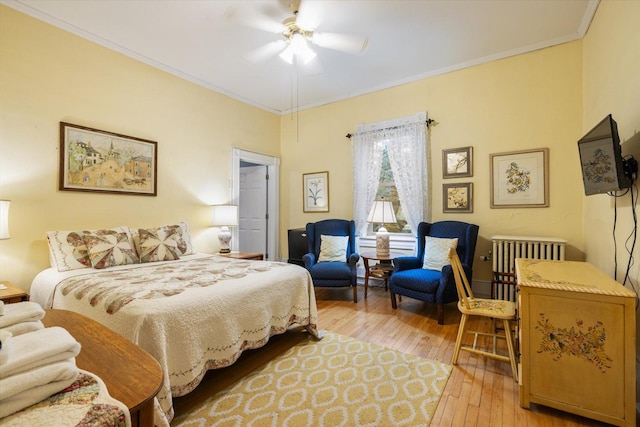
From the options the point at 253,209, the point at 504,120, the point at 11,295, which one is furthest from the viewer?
the point at 253,209

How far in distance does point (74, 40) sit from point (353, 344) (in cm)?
410

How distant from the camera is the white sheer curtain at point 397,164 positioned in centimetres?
411

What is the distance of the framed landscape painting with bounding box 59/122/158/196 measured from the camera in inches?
119

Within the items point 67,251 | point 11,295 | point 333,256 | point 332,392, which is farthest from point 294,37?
point 11,295

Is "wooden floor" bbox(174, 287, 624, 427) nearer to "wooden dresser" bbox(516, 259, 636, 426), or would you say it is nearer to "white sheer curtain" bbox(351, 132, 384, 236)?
"wooden dresser" bbox(516, 259, 636, 426)

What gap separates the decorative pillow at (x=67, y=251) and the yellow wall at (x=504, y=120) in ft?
11.2

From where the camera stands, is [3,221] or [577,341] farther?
[3,221]

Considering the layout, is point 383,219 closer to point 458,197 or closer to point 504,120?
point 458,197

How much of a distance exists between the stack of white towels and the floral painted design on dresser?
7.07 ft

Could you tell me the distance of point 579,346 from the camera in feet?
5.37

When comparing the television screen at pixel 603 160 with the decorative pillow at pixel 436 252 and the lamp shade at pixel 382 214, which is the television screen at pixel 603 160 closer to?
the decorative pillow at pixel 436 252

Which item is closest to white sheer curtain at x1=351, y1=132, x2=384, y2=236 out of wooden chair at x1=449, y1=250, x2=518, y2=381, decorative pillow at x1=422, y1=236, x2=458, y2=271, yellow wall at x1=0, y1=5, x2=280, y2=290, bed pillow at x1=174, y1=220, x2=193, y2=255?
decorative pillow at x1=422, y1=236, x2=458, y2=271

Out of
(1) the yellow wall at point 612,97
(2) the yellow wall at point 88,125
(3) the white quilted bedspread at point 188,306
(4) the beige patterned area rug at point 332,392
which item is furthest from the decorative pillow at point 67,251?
(1) the yellow wall at point 612,97

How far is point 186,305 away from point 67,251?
175cm
